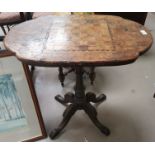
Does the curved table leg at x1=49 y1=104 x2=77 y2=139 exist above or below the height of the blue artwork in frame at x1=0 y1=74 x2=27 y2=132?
below

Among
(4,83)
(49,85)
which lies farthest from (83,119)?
(4,83)

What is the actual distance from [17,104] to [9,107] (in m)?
0.06

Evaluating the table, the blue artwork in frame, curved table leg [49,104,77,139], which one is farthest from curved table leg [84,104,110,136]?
the blue artwork in frame

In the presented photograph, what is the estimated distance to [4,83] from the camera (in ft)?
3.99

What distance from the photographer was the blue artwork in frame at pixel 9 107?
122 centimetres

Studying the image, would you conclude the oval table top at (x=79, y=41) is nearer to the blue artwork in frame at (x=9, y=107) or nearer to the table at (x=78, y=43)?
the table at (x=78, y=43)

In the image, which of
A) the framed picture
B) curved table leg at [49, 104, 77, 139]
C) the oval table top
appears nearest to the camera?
the oval table top

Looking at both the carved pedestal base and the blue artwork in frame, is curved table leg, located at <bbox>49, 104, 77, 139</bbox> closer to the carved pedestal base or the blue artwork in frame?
the carved pedestal base

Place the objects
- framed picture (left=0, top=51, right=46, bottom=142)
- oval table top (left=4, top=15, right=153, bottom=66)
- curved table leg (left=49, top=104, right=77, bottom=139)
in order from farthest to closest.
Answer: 1. curved table leg (left=49, top=104, right=77, bottom=139)
2. framed picture (left=0, top=51, right=46, bottom=142)
3. oval table top (left=4, top=15, right=153, bottom=66)

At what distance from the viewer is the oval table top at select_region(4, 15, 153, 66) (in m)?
0.94

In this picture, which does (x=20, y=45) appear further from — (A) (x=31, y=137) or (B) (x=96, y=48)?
(A) (x=31, y=137)

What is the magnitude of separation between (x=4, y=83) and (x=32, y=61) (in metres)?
0.39

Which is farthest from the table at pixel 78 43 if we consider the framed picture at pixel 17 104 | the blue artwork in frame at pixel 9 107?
the blue artwork in frame at pixel 9 107

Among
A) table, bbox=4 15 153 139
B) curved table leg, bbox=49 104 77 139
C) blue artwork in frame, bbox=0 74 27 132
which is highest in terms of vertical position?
table, bbox=4 15 153 139
